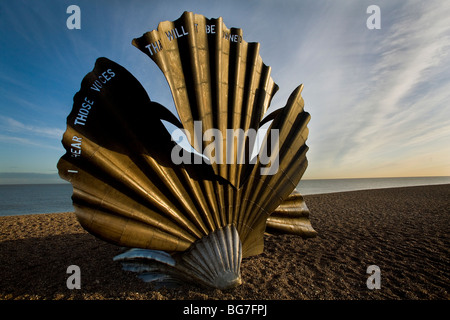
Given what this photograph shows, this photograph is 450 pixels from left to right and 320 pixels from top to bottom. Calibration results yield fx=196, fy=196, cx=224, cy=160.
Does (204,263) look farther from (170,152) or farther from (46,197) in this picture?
(46,197)

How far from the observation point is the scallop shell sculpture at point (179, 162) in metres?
2.89

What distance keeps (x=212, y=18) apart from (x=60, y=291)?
5436 mm

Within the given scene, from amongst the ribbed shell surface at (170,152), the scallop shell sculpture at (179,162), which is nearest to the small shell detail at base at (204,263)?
the scallop shell sculpture at (179,162)

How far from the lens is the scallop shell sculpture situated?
114 inches

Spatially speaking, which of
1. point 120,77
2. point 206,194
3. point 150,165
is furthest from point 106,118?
point 206,194

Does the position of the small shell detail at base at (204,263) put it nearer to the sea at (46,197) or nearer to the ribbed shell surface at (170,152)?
the ribbed shell surface at (170,152)

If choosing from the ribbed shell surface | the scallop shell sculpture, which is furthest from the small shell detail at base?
the ribbed shell surface

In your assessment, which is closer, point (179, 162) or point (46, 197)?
point (179, 162)

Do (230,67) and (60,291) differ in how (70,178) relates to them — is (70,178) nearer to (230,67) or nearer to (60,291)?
(60,291)

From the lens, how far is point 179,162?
128 inches

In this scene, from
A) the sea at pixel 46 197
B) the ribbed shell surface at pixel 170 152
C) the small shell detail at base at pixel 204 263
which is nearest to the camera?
the ribbed shell surface at pixel 170 152

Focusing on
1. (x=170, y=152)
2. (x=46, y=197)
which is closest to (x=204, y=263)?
(x=170, y=152)

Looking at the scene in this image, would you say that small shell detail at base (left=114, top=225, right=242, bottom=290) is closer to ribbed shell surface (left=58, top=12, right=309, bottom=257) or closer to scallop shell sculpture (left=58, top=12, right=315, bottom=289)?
scallop shell sculpture (left=58, top=12, right=315, bottom=289)
